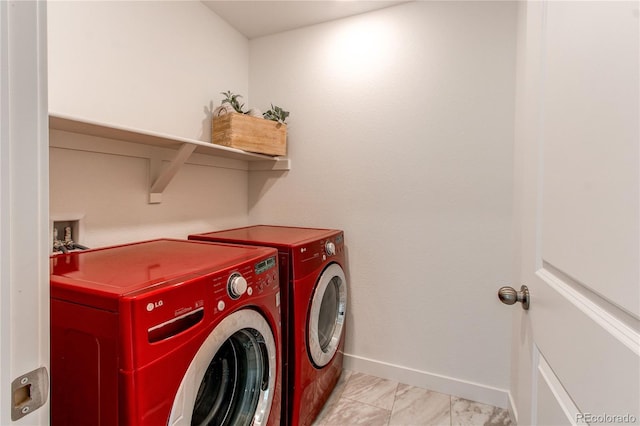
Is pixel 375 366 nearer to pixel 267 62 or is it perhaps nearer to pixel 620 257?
pixel 620 257

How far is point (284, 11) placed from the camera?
1.99m

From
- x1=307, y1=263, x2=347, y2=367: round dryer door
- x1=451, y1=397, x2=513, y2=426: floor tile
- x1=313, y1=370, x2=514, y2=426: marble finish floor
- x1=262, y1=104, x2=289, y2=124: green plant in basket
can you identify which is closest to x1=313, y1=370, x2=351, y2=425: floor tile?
x1=313, y1=370, x2=514, y2=426: marble finish floor

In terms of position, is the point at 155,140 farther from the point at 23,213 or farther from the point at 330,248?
the point at 23,213

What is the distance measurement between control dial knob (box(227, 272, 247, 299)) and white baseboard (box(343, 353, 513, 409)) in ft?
4.56

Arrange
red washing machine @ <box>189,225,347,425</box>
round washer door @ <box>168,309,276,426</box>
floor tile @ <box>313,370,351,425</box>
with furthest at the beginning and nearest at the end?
1. floor tile @ <box>313,370,351,425</box>
2. red washing machine @ <box>189,225,347,425</box>
3. round washer door @ <box>168,309,276,426</box>

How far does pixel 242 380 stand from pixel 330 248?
806 millimetres

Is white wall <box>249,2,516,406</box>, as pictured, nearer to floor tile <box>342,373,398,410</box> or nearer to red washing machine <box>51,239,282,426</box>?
floor tile <box>342,373,398,410</box>

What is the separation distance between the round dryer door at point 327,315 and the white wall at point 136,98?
0.89m

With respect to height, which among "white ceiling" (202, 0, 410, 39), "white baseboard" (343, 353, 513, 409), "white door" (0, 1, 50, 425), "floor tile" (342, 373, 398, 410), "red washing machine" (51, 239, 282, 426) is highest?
"white ceiling" (202, 0, 410, 39)

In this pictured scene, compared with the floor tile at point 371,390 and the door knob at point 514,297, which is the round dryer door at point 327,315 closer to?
the floor tile at point 371,390

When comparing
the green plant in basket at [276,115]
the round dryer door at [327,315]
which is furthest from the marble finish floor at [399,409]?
the green plant in basket at [276,115]

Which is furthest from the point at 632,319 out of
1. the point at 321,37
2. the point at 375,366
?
the point at 321,37

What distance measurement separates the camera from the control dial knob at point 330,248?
67.1 inches

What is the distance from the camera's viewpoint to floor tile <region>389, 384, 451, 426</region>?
5.27 feet
